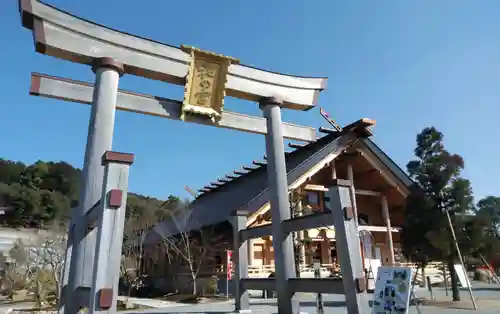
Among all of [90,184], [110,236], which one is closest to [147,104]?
[90,184]

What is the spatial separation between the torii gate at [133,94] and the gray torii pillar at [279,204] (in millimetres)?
Result: 20

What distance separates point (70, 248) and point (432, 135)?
11932 millimetres

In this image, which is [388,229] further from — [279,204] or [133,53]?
[133,53]

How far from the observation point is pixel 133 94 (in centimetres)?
712

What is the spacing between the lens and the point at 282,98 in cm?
855

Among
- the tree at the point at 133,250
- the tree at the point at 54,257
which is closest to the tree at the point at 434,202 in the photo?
the tree at the point at 54,257

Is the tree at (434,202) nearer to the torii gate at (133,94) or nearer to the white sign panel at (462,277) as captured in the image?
the white sign panel at (462,277)

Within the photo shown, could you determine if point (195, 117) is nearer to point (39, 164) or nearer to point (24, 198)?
point (24, 198)

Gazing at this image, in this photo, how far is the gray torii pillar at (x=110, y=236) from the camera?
13.5 ft

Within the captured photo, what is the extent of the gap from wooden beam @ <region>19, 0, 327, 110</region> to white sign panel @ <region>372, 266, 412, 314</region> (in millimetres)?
4544

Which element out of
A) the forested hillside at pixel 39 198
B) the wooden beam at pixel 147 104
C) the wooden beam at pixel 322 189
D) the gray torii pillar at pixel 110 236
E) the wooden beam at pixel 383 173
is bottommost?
the gray torii pillar at pixel 110 236

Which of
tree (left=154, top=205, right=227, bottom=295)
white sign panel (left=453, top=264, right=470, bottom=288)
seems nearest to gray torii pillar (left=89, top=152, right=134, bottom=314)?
white sign panel (left=453, top=264, right=470, bottom=288)

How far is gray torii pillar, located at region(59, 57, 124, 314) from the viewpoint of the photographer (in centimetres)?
546

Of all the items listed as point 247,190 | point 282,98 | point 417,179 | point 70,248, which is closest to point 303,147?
point 247,190
